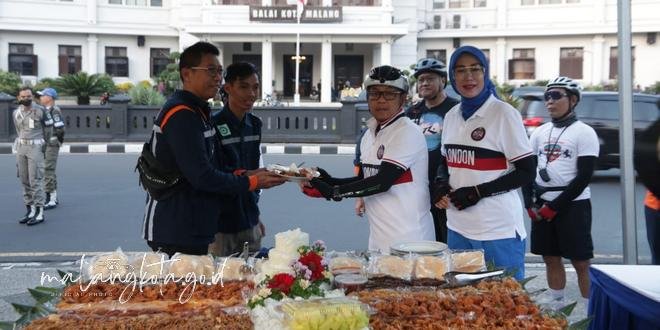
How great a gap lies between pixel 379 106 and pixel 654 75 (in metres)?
39.4

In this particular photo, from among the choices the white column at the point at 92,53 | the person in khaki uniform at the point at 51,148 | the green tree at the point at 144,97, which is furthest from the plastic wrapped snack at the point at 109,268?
the white column at the point at 92,53

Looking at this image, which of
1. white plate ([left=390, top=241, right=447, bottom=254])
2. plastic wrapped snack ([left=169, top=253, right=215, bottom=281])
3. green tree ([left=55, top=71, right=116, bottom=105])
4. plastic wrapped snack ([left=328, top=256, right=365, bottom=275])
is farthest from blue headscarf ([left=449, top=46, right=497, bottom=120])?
green tree ([left=55, top=71, right=116, bottom=105])

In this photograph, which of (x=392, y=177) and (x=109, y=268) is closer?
(x=109, y=268)

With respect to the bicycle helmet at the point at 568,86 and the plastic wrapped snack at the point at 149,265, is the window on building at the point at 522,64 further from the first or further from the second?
the plastic wrapped snack at the point at 149,265

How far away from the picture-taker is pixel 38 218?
30.2 feet

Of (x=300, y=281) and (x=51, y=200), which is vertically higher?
(x=300, y=281)

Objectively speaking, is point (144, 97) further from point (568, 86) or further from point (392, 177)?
point (392, 177)

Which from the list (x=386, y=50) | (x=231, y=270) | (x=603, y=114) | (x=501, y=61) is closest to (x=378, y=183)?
(x=231, y=270)

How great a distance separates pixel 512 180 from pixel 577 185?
1442 millimetres

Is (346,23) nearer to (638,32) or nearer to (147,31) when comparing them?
(147,31)

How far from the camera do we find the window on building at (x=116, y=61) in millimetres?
40750

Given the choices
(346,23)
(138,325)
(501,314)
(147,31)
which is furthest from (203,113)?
(147,31)

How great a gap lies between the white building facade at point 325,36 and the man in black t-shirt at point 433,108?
105ft

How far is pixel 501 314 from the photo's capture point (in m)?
2.71
